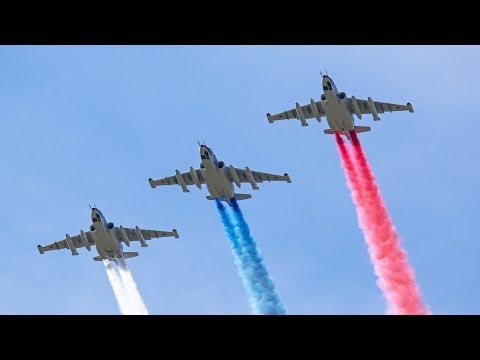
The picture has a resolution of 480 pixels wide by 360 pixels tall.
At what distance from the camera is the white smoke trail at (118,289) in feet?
323

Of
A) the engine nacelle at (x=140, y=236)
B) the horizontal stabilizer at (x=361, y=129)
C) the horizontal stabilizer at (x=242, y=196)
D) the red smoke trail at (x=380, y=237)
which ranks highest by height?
the engine nacelle at (x=140, y=236)

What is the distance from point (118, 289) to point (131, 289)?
156 centimetres

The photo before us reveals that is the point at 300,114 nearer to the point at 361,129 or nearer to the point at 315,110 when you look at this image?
the point at 315,110

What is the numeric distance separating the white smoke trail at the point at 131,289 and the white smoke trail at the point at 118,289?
0.40 m

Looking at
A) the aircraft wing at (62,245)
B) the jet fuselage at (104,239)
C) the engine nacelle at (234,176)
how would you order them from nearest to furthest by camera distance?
the engine nacelle at (234,176), the jet fuselage at (104,239), the aircraft wing at (62,245)

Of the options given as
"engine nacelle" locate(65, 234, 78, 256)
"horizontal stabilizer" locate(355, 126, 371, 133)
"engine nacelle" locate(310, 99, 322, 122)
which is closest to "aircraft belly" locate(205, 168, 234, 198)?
"engine nacelle" locate(310, 99, 322, 122)

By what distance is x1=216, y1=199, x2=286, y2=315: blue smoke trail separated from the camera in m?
94.6

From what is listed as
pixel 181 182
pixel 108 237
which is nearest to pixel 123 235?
pixel 108 237

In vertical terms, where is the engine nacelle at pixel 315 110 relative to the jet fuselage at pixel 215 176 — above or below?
above

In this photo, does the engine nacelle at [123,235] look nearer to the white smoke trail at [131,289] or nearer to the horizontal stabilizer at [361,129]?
the white smoke trail at [131,289]

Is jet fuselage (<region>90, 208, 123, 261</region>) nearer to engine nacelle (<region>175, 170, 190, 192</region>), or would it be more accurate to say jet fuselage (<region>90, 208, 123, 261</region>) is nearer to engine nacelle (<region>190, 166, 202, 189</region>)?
engine nacelle (<region>175, 170, 190, 192</region>)

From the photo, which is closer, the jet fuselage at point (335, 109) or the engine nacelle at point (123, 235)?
the jet fuselage at point (335, 109)

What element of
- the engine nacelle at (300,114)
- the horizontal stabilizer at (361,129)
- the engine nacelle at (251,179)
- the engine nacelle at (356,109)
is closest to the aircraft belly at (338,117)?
the engine nacelle at (356,109)
